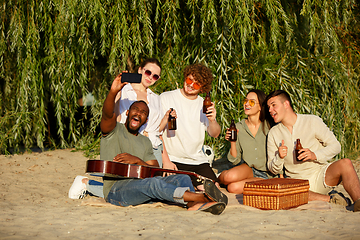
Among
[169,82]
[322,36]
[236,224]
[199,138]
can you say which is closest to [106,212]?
[236,224]

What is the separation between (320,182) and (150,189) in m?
1.96

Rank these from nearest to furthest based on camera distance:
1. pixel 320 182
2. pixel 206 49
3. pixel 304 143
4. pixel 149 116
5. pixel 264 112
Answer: pixel 320 182 → pixel 304 143 → pixel 149 116 → pixel 264 112 → pixel 206 49

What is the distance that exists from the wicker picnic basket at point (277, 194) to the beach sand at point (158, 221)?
9 cm

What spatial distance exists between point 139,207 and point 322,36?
410 cm

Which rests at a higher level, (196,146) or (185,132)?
(185,132)

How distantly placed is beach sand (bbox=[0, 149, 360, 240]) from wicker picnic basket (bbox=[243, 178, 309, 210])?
0.28 ft

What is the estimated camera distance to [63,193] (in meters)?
4.62

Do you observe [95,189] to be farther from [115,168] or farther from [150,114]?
[150,114]

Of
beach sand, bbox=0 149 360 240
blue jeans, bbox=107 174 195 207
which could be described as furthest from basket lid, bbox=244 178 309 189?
blue jeans, bbox=107 174 195 207

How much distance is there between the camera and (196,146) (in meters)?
4.62

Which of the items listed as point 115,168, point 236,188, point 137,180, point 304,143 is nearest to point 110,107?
point 115,168

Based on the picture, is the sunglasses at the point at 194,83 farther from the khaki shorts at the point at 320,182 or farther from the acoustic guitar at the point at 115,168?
the khaki shorts at the point at 320,182

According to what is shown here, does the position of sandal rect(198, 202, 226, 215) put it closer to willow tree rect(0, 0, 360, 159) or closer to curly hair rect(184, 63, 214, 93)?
curly hair rect(184, 63, 214, 93)

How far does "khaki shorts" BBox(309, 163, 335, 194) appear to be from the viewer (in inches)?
159
